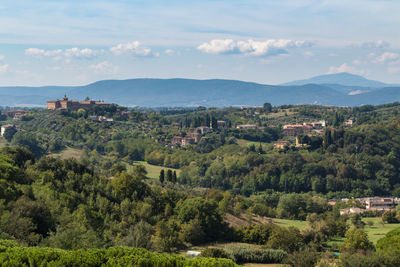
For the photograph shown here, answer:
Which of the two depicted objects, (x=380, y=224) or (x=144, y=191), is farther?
(x=380, y=224)

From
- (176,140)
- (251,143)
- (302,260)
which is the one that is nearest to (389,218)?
(302,260)

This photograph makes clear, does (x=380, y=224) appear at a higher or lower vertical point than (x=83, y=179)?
lower

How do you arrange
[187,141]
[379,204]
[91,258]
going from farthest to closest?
[187,141] < [379,204] < [91,258]

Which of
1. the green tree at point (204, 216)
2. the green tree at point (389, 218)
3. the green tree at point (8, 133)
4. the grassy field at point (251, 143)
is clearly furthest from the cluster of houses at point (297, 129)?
the green tree at point (204, 216)

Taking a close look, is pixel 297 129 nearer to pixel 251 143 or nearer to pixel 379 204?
pixel 251 143

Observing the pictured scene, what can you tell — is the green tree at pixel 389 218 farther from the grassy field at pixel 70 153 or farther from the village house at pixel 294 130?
the village house at pixel 294 130

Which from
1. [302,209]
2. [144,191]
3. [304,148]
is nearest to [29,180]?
[144,191]

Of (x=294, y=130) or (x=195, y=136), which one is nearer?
(x=195, y=136)

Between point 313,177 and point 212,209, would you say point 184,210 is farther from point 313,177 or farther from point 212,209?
point 313,177
